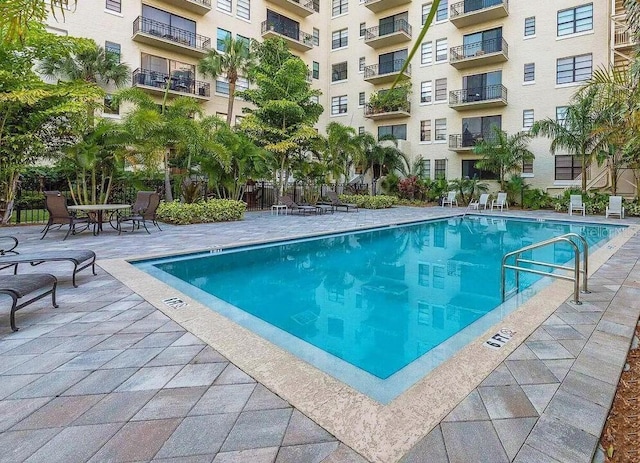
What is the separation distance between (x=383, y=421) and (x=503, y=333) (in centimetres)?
184

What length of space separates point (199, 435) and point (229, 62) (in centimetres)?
2311

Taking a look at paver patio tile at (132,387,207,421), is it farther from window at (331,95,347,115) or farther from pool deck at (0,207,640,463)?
window at (331,95,347,115)

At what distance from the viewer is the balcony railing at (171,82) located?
66.6ft

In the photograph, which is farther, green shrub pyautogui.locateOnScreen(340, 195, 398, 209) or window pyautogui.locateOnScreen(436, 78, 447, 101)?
window pyautogui.locateOnScreen(436, 78, 447, 101)

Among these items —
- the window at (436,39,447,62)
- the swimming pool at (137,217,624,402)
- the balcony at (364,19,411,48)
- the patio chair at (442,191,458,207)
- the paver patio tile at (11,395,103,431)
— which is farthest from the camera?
the balcony at (364,19,411,48)

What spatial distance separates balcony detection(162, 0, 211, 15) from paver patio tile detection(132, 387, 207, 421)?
24.4 meters

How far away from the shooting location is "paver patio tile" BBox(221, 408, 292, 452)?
1972 millimetres

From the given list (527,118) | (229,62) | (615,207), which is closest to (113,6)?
(229,62)

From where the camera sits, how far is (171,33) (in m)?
21.4

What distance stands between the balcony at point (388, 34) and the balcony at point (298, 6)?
14.7 feet

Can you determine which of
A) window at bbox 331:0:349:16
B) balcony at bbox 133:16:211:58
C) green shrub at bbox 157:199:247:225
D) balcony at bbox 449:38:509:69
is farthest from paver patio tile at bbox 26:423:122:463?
window at bbox 331:0:349:16

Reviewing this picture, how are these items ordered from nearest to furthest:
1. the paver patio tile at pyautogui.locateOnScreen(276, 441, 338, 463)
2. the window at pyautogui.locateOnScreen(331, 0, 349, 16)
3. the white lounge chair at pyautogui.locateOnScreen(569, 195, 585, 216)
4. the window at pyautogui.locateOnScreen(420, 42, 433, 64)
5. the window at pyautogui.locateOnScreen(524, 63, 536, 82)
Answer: the paver patio tile at pyautogui.locateOnScreen(276, 441, 338, 463), the white lounge chair at pyautogui.locateOnScreen(569, 195, 585, 216), the window at pyautogui.locateOnScreen(524, 63, 536, 82), the window at pyautogui.locateOnScreen(420, 42, 433, 64), the window at pyautogui.locateOnScreen(331, 0, 349, 16)

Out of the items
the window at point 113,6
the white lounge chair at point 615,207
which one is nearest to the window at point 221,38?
the window at point 113,6

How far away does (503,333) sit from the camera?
3.45m
